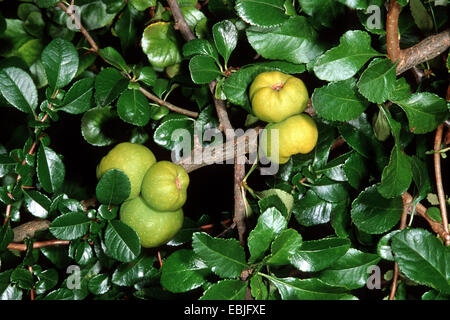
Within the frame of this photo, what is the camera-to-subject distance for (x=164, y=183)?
913mm

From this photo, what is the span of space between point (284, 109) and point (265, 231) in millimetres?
236

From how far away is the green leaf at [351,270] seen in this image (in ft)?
2.95

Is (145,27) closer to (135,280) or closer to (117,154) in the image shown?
(117,154)

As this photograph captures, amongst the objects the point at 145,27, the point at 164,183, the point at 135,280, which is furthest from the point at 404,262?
the point at 145,27

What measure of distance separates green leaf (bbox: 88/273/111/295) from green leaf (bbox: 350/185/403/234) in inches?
23.6

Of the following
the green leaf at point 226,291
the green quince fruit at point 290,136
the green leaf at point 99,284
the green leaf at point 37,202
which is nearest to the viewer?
the green leaf at point 226,291

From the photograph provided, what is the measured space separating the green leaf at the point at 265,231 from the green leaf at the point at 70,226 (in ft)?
1.22

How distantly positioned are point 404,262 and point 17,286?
798 millimetres

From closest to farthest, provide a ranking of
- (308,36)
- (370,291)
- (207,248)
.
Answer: (207,248) < (308,36) < (370,291)

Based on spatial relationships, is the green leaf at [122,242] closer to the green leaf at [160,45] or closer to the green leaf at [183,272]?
the green leaf at [183,272]

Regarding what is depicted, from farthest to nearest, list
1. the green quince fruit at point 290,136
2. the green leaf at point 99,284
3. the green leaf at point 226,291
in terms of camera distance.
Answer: the green leaf at point 99,284
the green quince fruit at point 290,136
the green leaf at point 226,291

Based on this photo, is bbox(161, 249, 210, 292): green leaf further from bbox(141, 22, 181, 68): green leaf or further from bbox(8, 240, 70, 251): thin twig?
bbox(141, 22, 181, 68): green leaf

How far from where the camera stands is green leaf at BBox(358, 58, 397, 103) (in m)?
0.77

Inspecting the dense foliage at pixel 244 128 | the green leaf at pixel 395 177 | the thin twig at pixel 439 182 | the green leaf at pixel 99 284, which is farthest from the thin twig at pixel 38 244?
the thin twig at pixel 439 182
